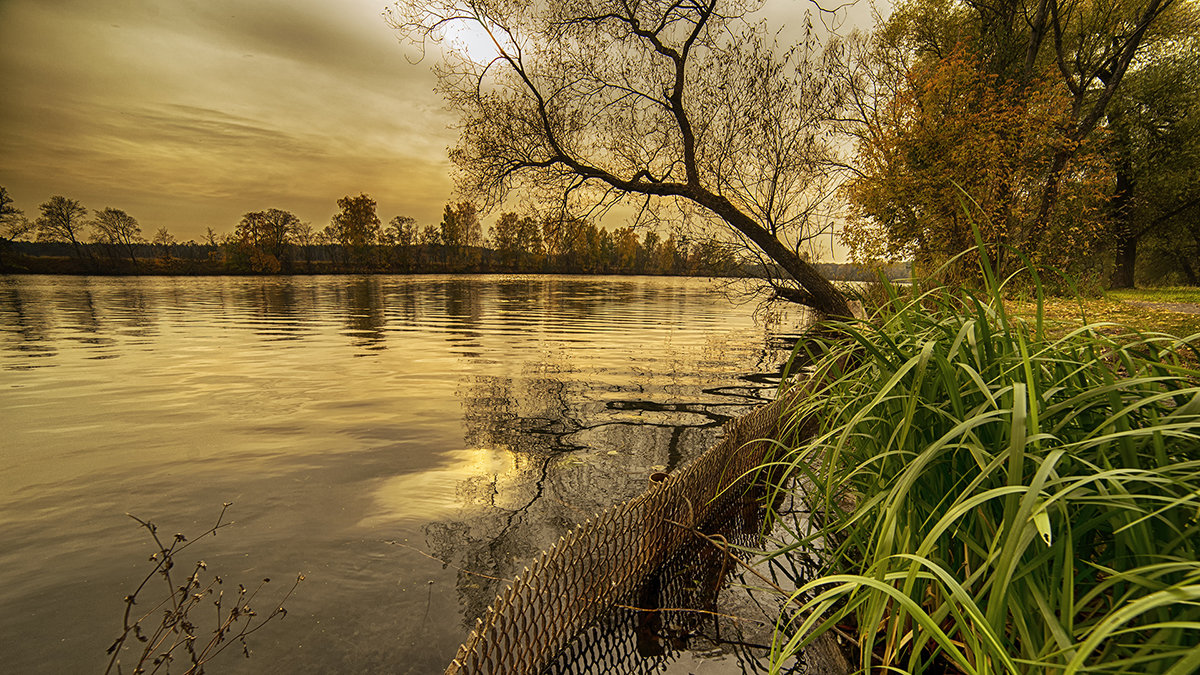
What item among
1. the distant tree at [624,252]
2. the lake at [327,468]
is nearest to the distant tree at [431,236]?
the distant tree at [624,252]

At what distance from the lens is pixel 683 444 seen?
25.6 feet

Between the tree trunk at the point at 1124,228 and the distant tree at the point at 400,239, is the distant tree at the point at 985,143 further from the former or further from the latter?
the distant tree at the point at 400,239

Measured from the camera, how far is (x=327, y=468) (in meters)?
6.55

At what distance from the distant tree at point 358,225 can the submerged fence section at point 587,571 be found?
4021 inches

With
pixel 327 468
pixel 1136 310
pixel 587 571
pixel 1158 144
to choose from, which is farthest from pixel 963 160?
pixel 1158 144

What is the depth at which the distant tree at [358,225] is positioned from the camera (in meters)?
91.2

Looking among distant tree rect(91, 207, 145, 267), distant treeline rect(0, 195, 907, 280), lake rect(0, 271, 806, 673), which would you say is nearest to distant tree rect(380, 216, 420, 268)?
distant treeline rect(0, 195, 907, 280)

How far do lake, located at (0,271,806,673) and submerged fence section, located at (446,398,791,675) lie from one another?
1.06 m

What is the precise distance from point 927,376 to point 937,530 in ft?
4.50

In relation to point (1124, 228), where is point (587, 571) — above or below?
below

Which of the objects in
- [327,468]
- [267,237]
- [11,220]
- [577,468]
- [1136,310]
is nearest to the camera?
[327,468]

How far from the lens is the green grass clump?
4.55 feet

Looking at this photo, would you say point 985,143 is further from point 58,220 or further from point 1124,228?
point 58,220

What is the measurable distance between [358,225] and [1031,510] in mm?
105014
